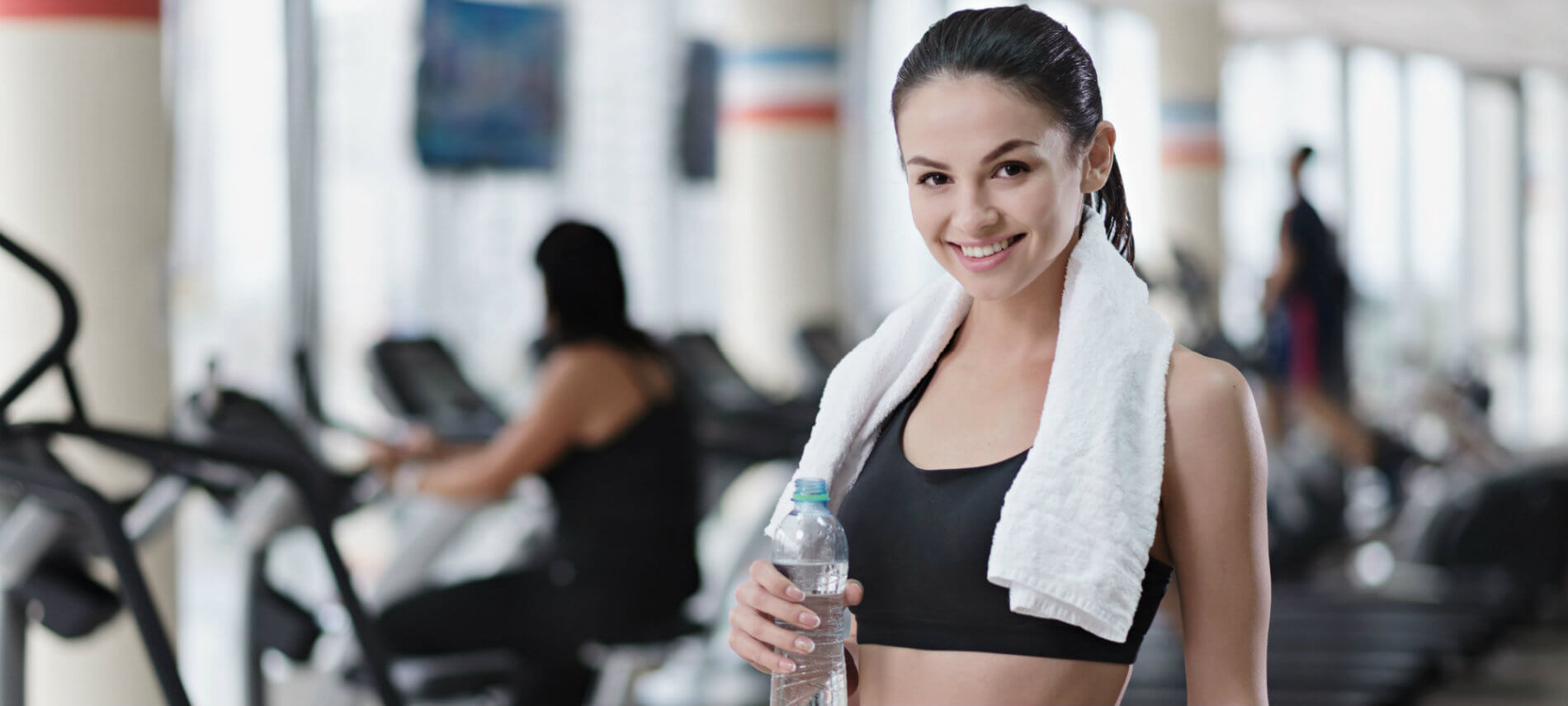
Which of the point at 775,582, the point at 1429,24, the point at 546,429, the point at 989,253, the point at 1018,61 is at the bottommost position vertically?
Answer: the point at 546,429

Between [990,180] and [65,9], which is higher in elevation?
[65,9]

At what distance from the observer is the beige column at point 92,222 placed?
341cm

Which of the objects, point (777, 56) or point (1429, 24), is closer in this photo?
point (777, 56)

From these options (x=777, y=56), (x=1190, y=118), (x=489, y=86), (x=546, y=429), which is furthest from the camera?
(x=1190, y=118)

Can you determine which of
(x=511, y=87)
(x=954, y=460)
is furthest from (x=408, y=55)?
(x=954, y=460)

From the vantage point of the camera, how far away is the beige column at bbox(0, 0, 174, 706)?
3.41 m

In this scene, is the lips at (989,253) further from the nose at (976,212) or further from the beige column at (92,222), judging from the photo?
the beige column at (92,222)

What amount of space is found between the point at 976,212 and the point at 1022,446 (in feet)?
0.60

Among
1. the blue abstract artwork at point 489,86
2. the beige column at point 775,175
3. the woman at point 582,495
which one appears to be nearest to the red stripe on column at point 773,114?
the beige column at point 775,175

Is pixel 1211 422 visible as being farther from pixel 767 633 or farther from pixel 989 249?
pixel 767 633

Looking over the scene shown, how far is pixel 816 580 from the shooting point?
122 centimetres

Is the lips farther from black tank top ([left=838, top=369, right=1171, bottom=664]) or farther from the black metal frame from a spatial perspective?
the black metal frame

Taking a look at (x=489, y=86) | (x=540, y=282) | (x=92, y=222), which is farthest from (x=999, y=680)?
(x=489, y=86)

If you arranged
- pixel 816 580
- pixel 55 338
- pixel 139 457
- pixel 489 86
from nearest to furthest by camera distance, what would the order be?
pixel 816 580
pixel 55 338
pixel 139 457
pixel 489 86
